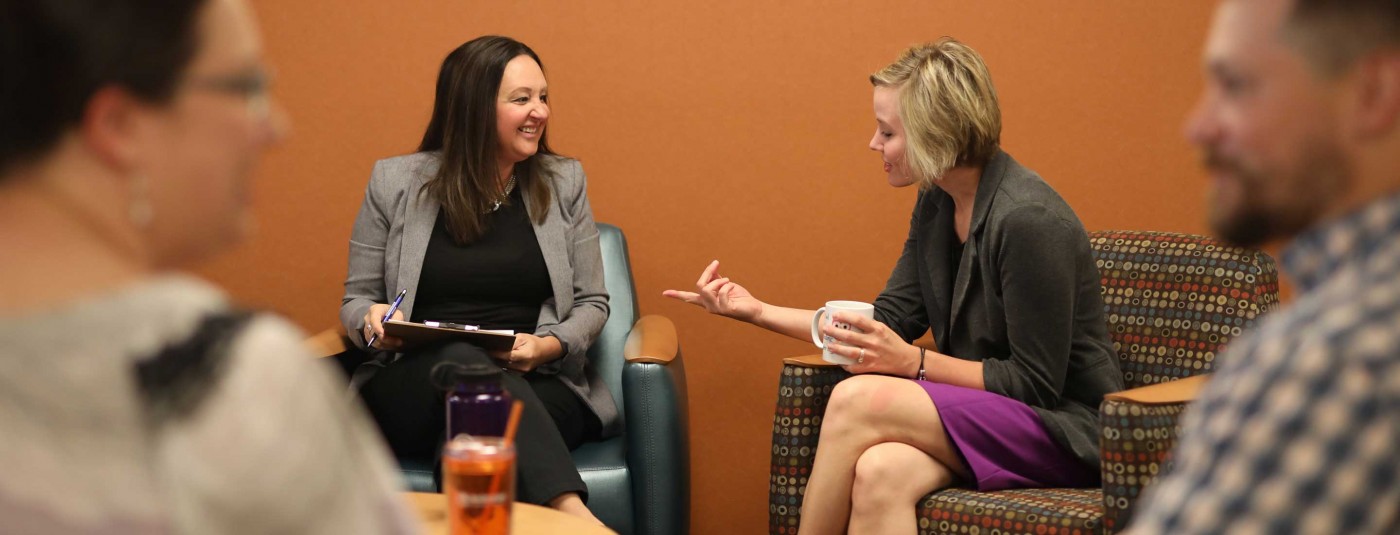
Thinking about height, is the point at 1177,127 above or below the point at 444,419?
above

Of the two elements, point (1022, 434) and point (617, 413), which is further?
point (617, 413)

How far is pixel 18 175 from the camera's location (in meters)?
0.67

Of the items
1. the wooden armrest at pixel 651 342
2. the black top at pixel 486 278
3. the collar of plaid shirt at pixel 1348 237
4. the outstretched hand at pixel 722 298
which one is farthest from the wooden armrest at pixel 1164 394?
the black top at pixel 486 278

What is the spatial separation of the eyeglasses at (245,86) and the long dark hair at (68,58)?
22mm

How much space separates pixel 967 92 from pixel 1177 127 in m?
1.03

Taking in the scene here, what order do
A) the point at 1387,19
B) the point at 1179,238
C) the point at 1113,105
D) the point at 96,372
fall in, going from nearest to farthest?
1. the point at 96,372
2. the point at 1387,19
3. the point at 1179,238
4. the point at 1113,105

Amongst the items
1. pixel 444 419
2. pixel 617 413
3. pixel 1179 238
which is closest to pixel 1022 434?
pixel 1179 238

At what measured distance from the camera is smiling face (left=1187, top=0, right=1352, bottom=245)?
2.69ft

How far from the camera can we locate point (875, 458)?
220 cm

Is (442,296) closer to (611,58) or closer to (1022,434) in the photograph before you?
(611,58)

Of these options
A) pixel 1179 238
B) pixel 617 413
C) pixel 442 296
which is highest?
pixel 1179 238

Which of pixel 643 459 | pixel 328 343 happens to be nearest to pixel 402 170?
pixel 328 343

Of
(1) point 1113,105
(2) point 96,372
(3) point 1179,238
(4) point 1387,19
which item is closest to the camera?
(2) point 96,372

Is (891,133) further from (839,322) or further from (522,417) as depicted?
(522,417)
